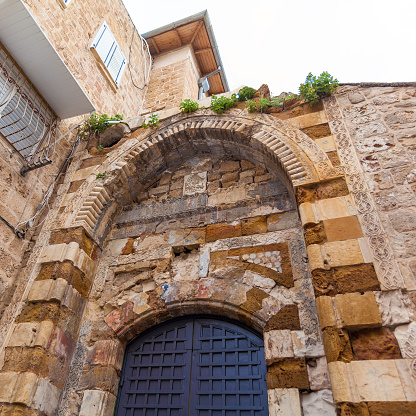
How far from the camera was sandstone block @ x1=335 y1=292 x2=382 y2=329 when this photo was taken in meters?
2.41

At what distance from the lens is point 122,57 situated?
752 cm

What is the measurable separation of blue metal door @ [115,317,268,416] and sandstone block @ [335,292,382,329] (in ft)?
3.38

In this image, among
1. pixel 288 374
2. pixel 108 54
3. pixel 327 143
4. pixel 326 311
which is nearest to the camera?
pixel 326 311

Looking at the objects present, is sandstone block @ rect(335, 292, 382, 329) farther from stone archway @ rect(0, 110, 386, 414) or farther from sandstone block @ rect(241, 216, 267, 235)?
sandstone block @ rect(241, 216, 267, 235)

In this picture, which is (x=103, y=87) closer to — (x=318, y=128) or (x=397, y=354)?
(x=318, y=128)

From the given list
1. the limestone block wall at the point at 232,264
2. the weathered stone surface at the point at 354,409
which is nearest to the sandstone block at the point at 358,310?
the limestone block wall at the point at 232,264

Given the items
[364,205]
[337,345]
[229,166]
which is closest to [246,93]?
[229,166]

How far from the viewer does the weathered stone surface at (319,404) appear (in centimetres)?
252

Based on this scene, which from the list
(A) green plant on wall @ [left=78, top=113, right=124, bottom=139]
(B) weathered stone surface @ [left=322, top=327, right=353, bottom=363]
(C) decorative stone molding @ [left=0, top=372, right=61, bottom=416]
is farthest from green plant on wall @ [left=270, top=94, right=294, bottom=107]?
(C) decorative stone molding @ [left=0, top=372, right=61, bottom=416]

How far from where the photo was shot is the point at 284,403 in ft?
8.68

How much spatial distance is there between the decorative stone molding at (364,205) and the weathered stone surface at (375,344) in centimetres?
35

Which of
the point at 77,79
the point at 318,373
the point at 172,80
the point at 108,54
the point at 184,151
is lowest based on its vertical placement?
the point at 318,373

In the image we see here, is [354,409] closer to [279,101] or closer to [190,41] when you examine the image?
[279,101]

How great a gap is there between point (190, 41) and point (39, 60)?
5.79m
